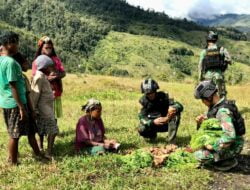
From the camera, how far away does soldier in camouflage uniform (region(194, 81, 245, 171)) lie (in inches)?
312

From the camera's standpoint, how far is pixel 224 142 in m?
7.90

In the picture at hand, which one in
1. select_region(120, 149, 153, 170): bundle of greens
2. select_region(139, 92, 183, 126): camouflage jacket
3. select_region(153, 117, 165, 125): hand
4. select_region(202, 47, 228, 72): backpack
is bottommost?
select_region(120, 149, 153, 170): bundle of greens

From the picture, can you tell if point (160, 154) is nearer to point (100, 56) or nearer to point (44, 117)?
point (44, 117)

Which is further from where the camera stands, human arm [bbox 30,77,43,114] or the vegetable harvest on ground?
human arm [bbox 30,77,43,114]

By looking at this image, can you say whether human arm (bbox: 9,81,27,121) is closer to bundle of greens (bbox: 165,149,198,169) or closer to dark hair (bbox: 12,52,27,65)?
dark hair (bbox: 12,52,27,65)

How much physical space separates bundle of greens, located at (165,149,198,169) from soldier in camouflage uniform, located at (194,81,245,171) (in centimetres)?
21

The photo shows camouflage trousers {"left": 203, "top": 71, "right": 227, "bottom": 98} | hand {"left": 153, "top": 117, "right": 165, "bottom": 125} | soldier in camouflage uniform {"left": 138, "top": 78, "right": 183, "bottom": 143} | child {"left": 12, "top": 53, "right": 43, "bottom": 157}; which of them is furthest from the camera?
camouflage trousers {"left": 203, "top": 71, "right": 227, "bottom": 98}

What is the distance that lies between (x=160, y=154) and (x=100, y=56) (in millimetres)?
190128

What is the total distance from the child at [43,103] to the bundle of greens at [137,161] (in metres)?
1.80

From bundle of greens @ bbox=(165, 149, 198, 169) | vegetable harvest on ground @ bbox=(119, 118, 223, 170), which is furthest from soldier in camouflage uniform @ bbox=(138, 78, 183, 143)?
bundle of greens @ bbox=(165, 149, 198, 169)

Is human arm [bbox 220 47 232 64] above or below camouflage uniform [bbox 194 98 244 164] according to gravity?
above

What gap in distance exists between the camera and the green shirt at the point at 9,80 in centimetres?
820

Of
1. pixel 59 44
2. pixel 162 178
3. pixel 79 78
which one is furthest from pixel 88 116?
pixel 59 44

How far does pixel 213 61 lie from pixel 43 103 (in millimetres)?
6868
